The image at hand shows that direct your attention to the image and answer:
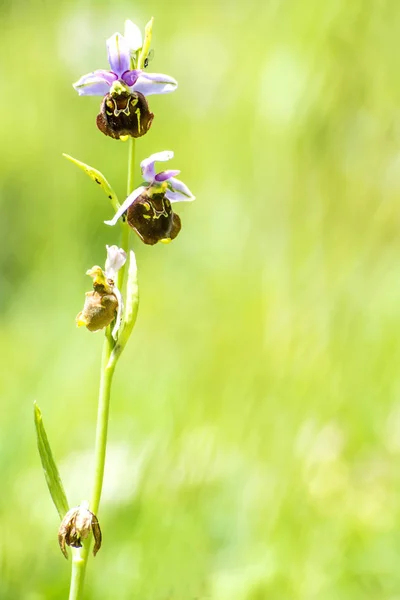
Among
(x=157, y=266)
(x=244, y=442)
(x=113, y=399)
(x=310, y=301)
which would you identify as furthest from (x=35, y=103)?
(x=244, y=442)

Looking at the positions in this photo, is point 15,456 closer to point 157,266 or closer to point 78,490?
point 78,490

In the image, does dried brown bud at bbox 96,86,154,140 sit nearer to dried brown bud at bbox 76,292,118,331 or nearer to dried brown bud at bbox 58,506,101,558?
dried brown bud at bbox 76,292,118,331

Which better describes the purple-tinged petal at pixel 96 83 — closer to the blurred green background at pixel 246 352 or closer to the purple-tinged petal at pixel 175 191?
the purple-tinged petal at pixel 175 191

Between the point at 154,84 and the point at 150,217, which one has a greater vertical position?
the point at 154,84

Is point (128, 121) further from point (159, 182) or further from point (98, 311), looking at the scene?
point (98, 311)

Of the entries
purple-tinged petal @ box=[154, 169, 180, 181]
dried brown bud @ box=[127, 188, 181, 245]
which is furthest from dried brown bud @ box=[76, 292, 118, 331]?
purple-tinged petal @ box=[154, 169, 180, 181]

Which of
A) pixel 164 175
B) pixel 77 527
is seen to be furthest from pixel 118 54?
pixel 77 527
